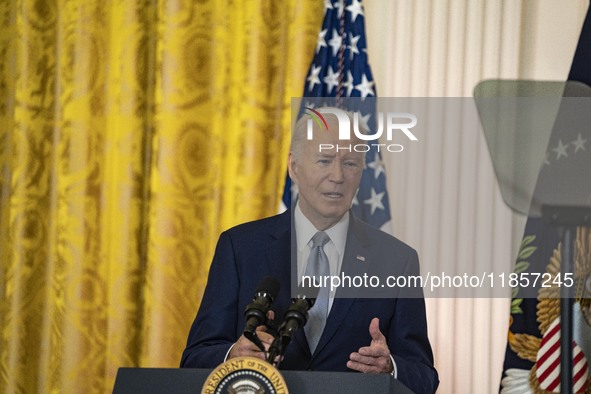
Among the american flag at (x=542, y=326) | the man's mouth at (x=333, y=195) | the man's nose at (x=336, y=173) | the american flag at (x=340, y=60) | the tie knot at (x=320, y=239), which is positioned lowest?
the american flag at (x=542, y=326)

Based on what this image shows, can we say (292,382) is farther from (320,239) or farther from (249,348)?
(320,239)

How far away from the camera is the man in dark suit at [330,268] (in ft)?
10.4

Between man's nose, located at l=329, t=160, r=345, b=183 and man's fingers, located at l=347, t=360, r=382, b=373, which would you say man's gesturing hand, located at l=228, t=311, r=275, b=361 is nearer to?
man's fingers, located at l=347, t=360, r=382, b=373

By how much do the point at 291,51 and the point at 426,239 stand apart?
136 cm

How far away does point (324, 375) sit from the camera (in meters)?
2.23

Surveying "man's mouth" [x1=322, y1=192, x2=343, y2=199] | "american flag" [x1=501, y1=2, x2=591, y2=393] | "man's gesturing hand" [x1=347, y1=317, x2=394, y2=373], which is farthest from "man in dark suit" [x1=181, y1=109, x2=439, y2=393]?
"american flag" [x1=501, y1=2, x2=591, y2=393]

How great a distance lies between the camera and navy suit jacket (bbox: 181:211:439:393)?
3.15m

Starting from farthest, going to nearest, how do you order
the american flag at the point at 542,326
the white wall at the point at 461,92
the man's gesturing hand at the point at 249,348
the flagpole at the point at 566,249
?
the white wall at the point at 461,92
the american flag at the point at 542,326
the man's gesturing hand at the point at 249,348
the flagpole at the point at 566,249

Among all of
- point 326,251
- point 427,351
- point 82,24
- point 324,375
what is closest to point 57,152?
point 82,24

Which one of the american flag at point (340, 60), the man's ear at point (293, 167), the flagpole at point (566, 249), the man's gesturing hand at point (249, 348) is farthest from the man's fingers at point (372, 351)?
the american flag at point (340, 60)

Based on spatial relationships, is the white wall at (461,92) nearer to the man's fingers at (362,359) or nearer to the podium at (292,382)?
the man's fingers at (362,359)

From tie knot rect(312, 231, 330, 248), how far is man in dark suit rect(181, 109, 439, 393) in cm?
1

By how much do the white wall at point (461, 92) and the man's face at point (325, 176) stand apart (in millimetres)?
441

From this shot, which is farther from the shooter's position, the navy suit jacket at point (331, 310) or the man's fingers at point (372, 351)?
the navy suit jacket at point (331, 310)
